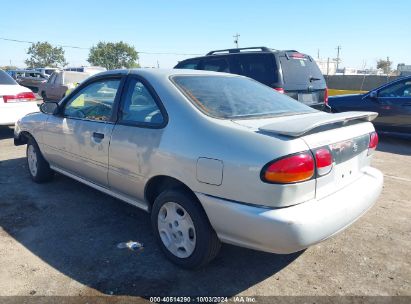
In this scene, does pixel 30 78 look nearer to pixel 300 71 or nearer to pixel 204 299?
pixel 300 71

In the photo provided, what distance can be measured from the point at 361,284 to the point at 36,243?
2859 millimetres

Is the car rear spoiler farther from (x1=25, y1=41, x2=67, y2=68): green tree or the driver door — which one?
(x1=25, y1=41, x2=67, y2=68): green tree

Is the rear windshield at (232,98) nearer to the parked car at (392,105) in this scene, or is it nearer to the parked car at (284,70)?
the parked car at (284,70)

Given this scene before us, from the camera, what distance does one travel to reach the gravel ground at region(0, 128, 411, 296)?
2785mm

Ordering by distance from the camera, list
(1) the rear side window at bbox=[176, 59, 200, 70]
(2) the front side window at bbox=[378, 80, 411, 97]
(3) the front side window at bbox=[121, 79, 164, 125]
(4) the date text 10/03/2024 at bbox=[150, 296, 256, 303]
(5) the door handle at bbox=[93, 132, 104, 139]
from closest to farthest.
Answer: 1. (4) the date text 10/03/2024 at bbox=[150, 296, 256, 303]
2. (3) the front side window at bbox=[121, 79, 164, 125]
3. (5) the door handle at bbox=[93, 132, 104, 139]
4. (2) the front side window at bbox=[378, 80, 411, 97]
5. (1) the rear side window at bbox=[176, 59, 200, 70]

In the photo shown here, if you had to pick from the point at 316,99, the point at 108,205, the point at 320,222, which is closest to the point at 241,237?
the point at 320,222

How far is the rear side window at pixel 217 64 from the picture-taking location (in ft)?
25.7

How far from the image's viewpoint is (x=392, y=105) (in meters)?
8.23

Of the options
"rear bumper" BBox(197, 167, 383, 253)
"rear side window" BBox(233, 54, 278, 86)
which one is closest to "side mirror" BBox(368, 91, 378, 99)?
"rear side window" BBox(233, 54, 278, 86)

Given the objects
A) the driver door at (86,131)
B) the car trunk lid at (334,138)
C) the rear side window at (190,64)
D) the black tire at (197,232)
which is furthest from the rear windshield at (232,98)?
the rear side window at (190,64)

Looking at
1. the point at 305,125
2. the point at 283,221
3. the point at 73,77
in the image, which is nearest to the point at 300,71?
the point at 305,125

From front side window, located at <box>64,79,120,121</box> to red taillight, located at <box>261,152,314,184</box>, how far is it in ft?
6.09

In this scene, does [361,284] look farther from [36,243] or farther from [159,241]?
[36,243]

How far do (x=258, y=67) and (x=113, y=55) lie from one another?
86497mm
